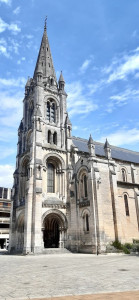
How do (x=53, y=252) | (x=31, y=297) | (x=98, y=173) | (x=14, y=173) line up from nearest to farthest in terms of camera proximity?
(x=31, y=297)
(x=53, y=252)
(x=98, y=173)
(x=14, y=173)

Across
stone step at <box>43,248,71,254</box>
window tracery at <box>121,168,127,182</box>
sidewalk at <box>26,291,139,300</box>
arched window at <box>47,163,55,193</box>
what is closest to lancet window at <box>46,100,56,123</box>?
arched window at <box>47,163,55,193</box>

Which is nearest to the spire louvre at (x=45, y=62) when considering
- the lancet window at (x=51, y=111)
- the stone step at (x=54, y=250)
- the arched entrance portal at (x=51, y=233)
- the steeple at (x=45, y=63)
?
the steeple at (x=45, y=63)

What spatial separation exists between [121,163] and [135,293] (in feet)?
100

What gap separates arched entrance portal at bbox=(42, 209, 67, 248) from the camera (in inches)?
1081

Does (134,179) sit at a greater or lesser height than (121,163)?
lesser

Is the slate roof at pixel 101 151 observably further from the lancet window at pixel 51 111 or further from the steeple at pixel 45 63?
the steeple at pixel 45 63

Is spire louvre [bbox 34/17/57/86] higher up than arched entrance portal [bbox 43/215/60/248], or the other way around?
spire louvre [bbox 34/17/57/86]

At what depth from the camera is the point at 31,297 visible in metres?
6.08

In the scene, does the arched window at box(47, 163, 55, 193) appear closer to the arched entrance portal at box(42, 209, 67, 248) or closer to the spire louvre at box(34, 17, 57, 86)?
the arched entrance portal at box(42, 209, 67, 248)

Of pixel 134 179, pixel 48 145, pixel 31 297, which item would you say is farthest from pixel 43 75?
pixel 31 297

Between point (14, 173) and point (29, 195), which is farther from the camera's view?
point (14, 173)

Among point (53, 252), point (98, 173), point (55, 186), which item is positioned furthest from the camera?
point (55, 186)

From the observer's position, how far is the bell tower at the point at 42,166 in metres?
25.7

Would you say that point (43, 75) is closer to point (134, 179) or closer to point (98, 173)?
point (98, 173)
